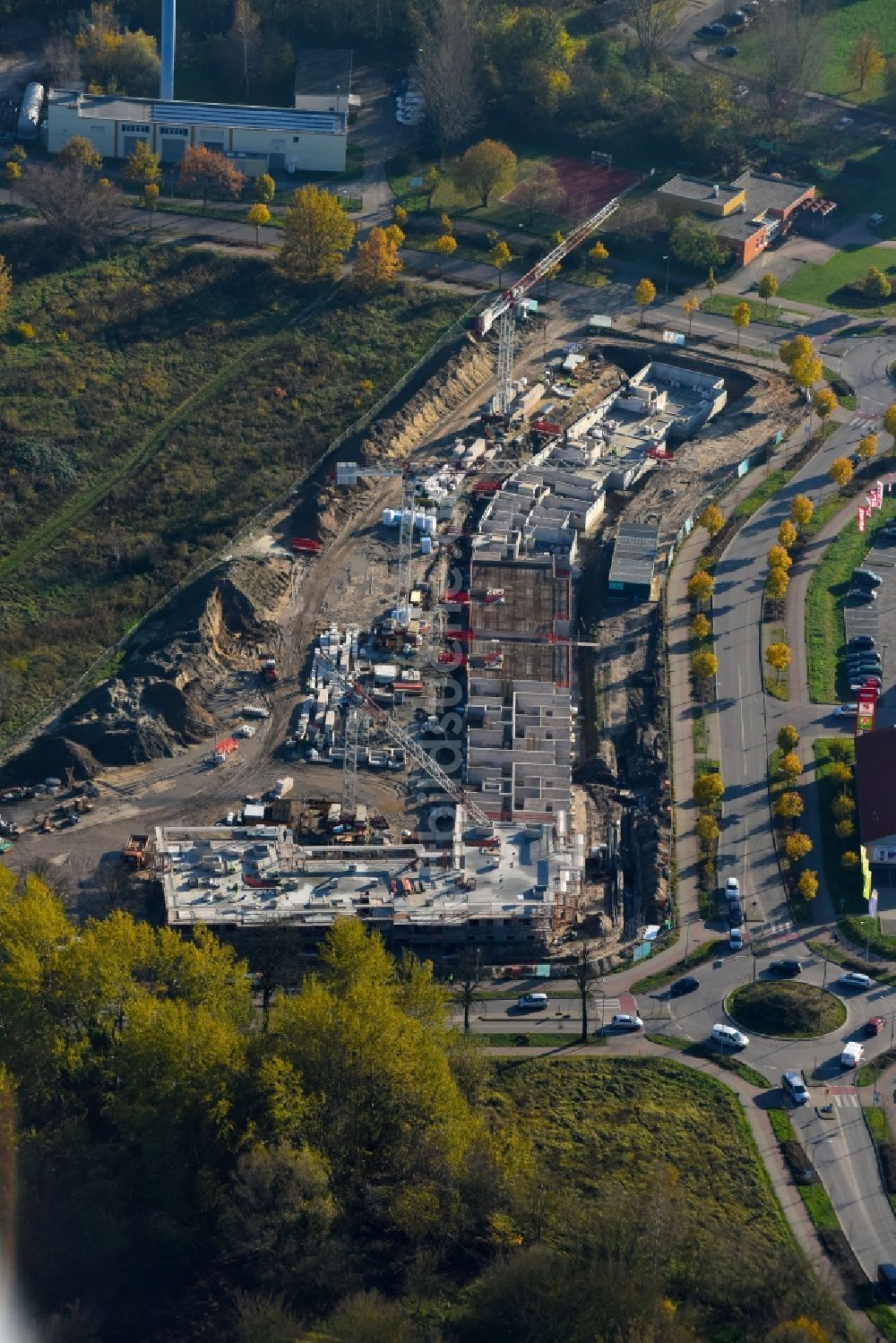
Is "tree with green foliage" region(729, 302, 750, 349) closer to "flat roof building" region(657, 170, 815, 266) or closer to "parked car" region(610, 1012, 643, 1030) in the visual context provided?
"flat roof building" region(657, 170, 815, 266)

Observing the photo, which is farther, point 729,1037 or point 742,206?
point 742,206

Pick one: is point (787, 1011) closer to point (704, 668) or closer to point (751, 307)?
point (704, 668)

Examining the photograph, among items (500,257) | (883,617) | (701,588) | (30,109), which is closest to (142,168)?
(30,109)

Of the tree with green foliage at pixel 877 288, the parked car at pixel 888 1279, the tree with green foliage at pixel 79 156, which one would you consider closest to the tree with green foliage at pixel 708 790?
the parked car at pixel 888 1279

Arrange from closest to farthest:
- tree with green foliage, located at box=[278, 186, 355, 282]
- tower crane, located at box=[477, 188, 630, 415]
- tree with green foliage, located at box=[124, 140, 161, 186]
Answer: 1. tower crane, located at box=[477, 188, 630, 415]
2. tree with green foliage, located at box=[278, 186, 355, 282]
3. tree with green foliage, located at box=[124, 140, 161, 186]

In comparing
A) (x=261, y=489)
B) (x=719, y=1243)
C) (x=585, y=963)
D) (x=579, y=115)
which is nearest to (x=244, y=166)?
(x=579, y=115)

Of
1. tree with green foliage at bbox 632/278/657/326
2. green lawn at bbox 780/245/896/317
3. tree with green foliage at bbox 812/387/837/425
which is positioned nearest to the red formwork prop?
tree with green foliage at bbox 632/278/657/326

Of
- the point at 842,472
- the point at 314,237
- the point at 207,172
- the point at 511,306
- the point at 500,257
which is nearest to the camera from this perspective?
the point at 842,472
